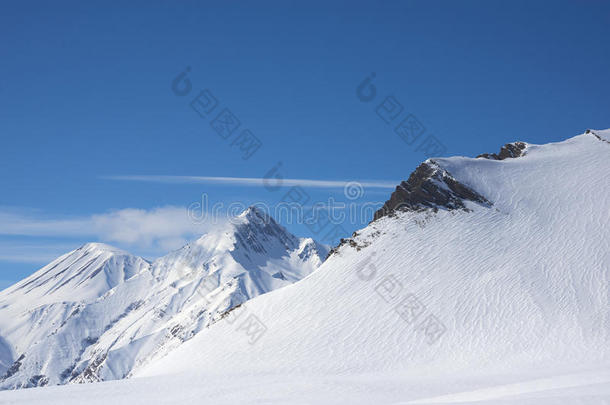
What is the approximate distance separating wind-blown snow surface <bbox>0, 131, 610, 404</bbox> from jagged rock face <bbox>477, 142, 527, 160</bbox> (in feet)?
25.7

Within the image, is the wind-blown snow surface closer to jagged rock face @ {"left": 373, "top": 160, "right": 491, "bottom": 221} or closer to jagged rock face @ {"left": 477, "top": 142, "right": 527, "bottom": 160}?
jagged rock face @ {"left": 373, "top": 160, "right": 491, "bottom": 221}

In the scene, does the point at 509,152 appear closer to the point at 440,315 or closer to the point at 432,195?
the point at 432,195

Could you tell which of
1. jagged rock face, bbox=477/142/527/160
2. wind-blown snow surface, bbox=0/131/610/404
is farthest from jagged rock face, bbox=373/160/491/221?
jagged rock face, bbox=477/142/527/160

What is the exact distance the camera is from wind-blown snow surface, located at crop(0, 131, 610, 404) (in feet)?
109

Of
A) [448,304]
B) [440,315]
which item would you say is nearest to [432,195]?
[448,304]

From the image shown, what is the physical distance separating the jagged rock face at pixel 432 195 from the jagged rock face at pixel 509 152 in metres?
14.6

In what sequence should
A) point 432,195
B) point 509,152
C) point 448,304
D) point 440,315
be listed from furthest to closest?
point 509,152 → point 432,195 → point 448,304 → point 440,315

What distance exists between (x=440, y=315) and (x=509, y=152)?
38.3 meters

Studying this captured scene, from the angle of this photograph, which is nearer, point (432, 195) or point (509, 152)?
point (432, 195)

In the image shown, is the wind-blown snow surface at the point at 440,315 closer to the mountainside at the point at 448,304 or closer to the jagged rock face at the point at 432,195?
the mountainside at the point at 448,304

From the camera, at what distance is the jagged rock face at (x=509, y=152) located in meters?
75.9

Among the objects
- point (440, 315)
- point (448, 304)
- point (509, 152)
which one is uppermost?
point (509, 152)

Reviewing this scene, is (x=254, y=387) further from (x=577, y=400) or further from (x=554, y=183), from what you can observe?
(x=554, y=183)

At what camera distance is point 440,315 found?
47.4 metres
